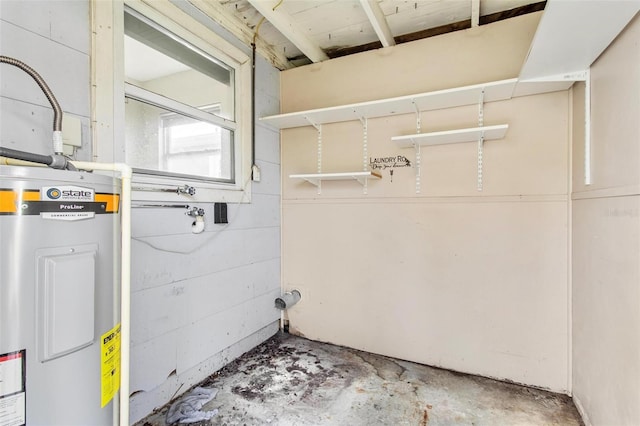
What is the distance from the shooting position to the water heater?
849 mm

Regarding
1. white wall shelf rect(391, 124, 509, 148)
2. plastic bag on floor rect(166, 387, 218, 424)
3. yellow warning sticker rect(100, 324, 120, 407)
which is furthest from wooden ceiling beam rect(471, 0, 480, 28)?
plastic bag on floor rect(166, 387, 218, 424)

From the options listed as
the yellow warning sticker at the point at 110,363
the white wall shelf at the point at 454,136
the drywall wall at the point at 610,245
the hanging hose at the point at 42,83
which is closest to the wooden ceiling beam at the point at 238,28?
the hanging hose at the point at 42,83

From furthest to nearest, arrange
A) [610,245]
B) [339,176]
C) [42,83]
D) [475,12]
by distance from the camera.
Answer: [339,176], [475,12], [610,245], [42,83]

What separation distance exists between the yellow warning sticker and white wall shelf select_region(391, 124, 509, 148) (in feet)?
6.60

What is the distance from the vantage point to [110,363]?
3.61ft

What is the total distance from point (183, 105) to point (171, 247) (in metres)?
0.93

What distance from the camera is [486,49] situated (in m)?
2.27

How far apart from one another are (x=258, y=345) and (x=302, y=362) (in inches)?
18.4

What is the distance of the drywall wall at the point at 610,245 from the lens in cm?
131

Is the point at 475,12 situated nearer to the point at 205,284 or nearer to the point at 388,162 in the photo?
the point at 388,162

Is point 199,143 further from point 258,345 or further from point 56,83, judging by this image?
point 258,345

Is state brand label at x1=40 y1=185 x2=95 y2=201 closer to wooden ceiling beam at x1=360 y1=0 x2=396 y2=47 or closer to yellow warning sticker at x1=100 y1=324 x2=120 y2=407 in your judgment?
yellow warning sticker at x1=100 y1=324 x2=120 y2=407

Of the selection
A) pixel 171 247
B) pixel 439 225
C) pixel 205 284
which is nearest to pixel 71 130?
pixel 171 247

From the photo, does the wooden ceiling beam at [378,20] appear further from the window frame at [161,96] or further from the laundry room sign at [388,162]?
the window frame at [161,96]
